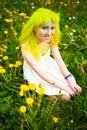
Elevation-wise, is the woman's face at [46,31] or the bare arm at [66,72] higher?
the woman's face at [46,31]

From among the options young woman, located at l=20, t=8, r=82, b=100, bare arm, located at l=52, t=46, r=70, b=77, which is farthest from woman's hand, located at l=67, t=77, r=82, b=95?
bare arm, located at l=52, t=46, r=70, b=77

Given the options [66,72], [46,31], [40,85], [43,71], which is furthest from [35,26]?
[40,85]

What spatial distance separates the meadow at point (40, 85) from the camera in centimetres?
271

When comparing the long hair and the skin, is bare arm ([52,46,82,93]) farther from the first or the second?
the long hair

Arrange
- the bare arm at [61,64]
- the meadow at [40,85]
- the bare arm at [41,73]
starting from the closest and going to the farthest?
1. the meadow at [40,85]
2. the bare arm at [41,73]
3. the bare arm at [61,64]

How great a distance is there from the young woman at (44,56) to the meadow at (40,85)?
88 mm

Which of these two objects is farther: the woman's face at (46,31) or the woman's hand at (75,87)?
the woman's hand at (75,87)

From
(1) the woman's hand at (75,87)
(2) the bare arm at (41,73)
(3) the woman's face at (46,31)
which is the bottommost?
(1) the woman's hand at (75,87)

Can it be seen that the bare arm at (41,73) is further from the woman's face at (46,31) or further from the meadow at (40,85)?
the woman's face at (46,31)

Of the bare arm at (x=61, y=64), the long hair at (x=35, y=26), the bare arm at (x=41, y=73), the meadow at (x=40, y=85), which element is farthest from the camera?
the bare arm at (x=61, y=64)

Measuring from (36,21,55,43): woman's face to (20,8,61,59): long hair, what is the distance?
3 cm

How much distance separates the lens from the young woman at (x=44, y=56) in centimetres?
303

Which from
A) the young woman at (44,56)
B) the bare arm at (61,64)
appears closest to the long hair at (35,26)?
the young woman at (44,56)

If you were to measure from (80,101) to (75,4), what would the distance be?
2.29 meters
